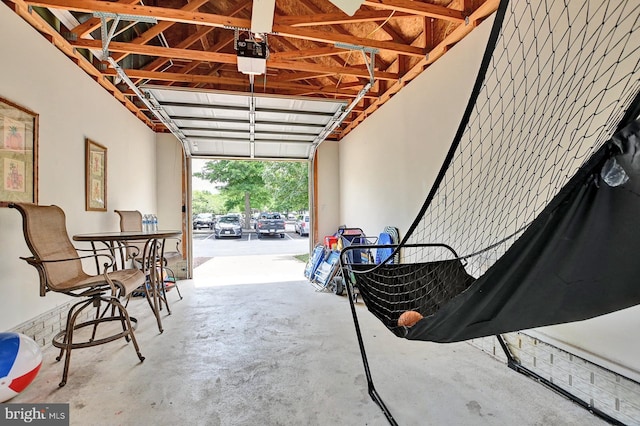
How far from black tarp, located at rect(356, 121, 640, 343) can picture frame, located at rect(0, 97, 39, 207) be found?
3385mm

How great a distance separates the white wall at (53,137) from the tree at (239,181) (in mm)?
9733

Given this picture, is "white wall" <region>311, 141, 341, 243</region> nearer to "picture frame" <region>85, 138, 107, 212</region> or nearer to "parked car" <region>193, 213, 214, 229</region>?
"picture frame" <region>85, 138, 107, 212</region>

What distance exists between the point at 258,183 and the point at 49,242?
41.6ft

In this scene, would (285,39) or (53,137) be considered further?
(285,39)

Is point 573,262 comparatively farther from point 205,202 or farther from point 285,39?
point 205,202

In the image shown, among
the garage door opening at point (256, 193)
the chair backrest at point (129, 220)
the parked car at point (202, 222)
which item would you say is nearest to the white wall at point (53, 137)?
the chair backrest at point (129, 220)

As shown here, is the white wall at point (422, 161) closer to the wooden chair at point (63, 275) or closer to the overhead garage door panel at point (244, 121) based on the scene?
the overhead garage door panel at point (244, 121)

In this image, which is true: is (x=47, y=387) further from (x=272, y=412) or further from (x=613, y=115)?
(x=613, y=115)

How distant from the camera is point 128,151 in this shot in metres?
4.83

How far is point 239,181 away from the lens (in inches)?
573

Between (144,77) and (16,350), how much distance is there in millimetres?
3390

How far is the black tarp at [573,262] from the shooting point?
3.25 feet

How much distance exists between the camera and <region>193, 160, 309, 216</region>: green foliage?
13375mm

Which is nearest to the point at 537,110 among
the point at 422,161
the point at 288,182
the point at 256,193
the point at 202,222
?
the point at 422,161
